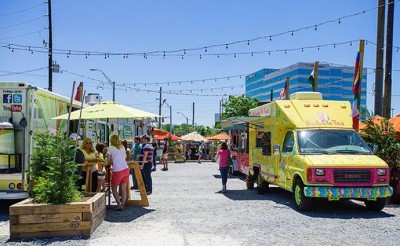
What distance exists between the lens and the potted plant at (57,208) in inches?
273

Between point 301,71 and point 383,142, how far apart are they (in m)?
80.9

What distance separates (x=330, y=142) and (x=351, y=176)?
1212 mm

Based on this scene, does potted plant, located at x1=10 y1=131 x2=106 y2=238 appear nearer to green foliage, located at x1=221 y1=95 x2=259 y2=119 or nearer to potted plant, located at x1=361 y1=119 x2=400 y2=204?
potted plant, located at x1=361 y1=119 x2=400 y2=204

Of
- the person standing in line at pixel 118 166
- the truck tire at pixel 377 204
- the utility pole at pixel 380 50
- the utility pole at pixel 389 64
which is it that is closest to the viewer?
the person standing in line at pixel 118 166

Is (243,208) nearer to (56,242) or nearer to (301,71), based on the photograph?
(56,242)

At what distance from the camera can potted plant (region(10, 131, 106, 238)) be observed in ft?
22.7

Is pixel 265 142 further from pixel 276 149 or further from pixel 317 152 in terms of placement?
pixel 317 152

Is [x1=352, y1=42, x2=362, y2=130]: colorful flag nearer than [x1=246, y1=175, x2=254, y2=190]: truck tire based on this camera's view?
Yes

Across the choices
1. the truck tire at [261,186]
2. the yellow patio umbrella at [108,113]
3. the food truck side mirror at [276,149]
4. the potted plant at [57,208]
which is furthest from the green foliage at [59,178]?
the truck tire at [261,186]

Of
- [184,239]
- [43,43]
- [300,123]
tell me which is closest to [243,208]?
[300,123]

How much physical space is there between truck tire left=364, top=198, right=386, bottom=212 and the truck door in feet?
6.07

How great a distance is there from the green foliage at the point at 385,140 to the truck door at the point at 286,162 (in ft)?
7.77

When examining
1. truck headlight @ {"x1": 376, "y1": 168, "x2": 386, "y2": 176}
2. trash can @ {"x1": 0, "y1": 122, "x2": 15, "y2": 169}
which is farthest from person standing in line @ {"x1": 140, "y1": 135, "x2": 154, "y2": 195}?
truck headlight @ {"x1": 376, "y1": 168, "x2": 386, "y2": 176}

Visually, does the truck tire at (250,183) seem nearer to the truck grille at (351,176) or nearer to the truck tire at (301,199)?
the truck tire at (301,199)
